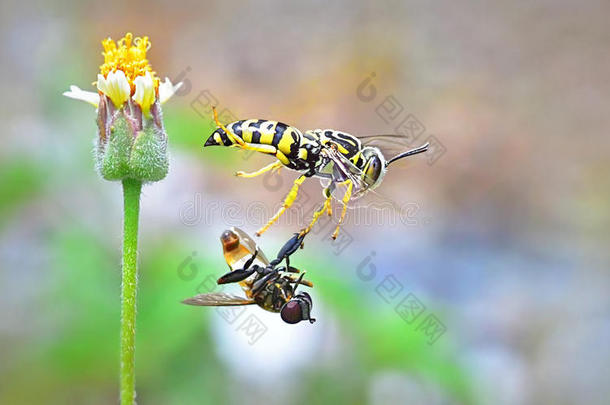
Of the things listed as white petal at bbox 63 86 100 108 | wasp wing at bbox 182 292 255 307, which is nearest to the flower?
white petal at bbox 63 86 100 108

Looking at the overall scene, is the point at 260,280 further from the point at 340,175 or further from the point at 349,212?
the point at 349,212

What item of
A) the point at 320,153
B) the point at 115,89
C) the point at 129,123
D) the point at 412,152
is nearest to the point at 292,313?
the point at 320,153

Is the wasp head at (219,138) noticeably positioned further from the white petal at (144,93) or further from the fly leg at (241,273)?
the fly leg at (241,273)

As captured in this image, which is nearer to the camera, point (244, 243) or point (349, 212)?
point (244, 243)

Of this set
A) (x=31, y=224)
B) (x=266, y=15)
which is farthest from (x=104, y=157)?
(x=266, y=15)

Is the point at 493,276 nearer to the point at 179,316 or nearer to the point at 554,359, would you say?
the point at 554,359

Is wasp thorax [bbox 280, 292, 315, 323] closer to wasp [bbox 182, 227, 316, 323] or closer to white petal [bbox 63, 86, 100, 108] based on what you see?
wasp [bbox 182, 227, 316, 323]
